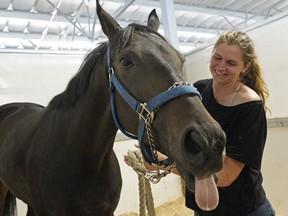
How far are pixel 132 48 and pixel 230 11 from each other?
5.76 m

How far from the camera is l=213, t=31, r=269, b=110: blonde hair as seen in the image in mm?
1183

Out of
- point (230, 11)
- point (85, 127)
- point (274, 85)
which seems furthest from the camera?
point (230, 11)

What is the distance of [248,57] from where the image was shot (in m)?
1.20

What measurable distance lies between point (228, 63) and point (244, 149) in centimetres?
36

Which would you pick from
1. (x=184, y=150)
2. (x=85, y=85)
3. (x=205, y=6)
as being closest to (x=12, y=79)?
(x=85, y=85)

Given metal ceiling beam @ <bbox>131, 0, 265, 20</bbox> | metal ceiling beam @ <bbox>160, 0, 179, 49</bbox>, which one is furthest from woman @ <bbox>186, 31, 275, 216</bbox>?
metal ceiling beam @ <bbox>131, 0, 265, 20</bbox>

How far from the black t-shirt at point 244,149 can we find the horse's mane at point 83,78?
536mm

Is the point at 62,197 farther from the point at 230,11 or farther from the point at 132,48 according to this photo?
the point at 230,11

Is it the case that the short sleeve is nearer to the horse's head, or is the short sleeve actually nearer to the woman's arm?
the woman's arm

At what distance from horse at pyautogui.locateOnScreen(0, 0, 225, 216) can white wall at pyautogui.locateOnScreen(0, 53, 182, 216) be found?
2.70 feet

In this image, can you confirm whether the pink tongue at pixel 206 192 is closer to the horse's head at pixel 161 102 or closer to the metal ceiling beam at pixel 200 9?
the horse's head at pixel 161 102

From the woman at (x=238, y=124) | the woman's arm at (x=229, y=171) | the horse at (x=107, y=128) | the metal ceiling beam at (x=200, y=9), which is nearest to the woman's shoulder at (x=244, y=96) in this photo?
the woman at (x=238, y=124)

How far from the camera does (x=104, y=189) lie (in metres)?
1.33

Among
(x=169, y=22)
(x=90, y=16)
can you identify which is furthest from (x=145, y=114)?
(x=90, y=16)
